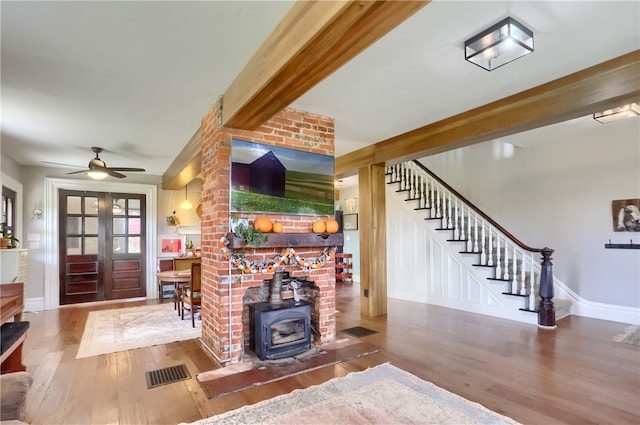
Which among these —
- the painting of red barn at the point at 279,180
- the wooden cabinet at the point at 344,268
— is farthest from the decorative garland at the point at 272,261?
the wooden cabinet at the point at 344,268

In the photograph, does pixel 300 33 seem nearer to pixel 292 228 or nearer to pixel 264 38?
pixel 264 38

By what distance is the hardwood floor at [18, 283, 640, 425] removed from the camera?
2336 mm

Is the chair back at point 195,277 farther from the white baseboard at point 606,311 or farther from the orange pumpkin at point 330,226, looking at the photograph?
the white baseboard at point 606,311

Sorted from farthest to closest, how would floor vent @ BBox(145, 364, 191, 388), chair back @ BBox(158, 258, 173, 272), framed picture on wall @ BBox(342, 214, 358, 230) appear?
1. framed picture on wall @ BBox(342, 214, 358, 230)
2. chair back @ BBox(158, 258, 173, 272)
3. floor vent @ BBox(145, 364, 191, 388)

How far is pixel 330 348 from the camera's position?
11.6 ft

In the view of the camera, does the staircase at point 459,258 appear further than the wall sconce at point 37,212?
No

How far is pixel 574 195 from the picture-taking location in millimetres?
5266

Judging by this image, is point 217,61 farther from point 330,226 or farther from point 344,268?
point 344,268

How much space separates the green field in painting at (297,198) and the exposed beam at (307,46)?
34.2 inches

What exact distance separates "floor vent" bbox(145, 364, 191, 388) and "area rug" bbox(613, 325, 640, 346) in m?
4.75

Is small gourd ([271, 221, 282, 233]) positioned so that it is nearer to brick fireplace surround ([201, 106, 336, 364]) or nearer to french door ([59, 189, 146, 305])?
brick fireplace surround ([201, 106, 336, 364])

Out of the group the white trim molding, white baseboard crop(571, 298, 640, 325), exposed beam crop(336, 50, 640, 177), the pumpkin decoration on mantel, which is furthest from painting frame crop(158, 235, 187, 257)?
white baseboard crop(571, 298, 640, 325)

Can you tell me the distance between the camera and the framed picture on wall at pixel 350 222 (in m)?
8.74

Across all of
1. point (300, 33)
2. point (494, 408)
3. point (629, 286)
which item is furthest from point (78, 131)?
point (629, 286)
